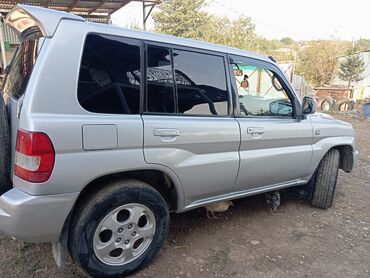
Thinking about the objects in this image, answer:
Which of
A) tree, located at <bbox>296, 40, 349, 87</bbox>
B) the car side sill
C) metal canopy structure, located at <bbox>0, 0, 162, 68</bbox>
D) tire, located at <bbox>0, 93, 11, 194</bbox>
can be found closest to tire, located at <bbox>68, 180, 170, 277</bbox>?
the car side sill

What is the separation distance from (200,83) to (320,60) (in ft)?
95.3

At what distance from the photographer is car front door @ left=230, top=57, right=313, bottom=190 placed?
10.6 feet

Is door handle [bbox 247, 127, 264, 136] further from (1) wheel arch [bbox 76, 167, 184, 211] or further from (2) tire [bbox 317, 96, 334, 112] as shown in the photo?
(2) tire [bbox 317, 96, 334, 112]

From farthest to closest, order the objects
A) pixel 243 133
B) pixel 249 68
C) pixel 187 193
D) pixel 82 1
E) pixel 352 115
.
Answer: pixel 352 115, pixel 82 1, pixel 249 68, pixel 243 133, pixel 187 193

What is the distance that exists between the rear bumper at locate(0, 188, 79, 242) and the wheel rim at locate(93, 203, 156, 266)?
1.05ft

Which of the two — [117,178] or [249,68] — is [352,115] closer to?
[249,68]

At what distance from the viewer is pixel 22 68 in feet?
8.32

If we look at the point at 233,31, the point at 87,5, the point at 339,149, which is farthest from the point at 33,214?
the point at 233,31

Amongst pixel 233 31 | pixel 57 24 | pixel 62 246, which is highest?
pixel 233 31

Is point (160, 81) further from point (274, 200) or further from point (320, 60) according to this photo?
point (320, 60)

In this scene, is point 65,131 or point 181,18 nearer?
point 65,131

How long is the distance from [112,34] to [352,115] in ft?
55.3

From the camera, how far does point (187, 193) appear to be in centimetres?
286

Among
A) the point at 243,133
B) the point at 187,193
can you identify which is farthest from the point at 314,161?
the point at 187,193
